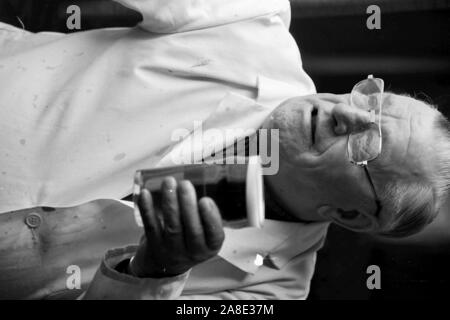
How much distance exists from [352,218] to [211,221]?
12.8 inches

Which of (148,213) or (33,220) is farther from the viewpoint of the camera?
(33,220)

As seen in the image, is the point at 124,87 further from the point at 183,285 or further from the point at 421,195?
the point at 421,195

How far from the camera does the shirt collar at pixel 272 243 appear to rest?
0.90m

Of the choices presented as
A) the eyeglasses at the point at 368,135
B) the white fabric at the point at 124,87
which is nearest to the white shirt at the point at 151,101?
the white fabric at the point at 124,87

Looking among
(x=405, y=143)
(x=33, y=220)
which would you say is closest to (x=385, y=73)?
(x=405, y=143)

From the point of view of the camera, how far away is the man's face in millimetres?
867

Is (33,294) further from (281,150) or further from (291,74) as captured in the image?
(291,74)

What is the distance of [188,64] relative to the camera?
0.95m

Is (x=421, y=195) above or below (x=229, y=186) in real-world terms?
below

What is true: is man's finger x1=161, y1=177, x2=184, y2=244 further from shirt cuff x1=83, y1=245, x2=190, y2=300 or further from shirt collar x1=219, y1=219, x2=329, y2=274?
shirt collar x1=219, y1=219, x2=329, y2=274

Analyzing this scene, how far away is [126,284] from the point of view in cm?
78

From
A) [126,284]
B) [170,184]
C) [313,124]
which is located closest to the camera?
[170,184]

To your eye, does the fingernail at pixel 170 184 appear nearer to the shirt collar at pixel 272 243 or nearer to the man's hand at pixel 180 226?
the man's hand at pixel 180 226

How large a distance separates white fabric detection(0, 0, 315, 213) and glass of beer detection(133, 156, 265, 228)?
200 millimetres
